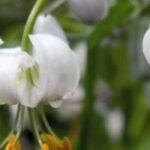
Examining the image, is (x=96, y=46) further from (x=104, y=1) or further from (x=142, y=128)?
(x=142, y=128)

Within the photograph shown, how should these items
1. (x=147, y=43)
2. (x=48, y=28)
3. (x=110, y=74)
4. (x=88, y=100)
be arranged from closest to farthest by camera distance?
(x=147, y=43), (x=48, y=28), (x=88, y=100), (x=110, y=74)

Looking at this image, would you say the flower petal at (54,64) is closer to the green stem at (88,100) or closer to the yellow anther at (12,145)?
the yellow anther at (12,145)

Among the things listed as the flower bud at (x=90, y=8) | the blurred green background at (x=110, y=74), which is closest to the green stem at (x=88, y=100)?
the blurred green background at (x=110, y=74)

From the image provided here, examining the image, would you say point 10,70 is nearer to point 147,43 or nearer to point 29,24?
point 29,24

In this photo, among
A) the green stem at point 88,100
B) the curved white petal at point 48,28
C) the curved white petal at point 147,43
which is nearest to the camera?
the curved white petal at point 147,43

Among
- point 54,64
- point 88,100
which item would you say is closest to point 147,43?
point 54,64

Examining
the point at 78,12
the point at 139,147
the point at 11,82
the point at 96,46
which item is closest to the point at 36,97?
the point at 11,82
